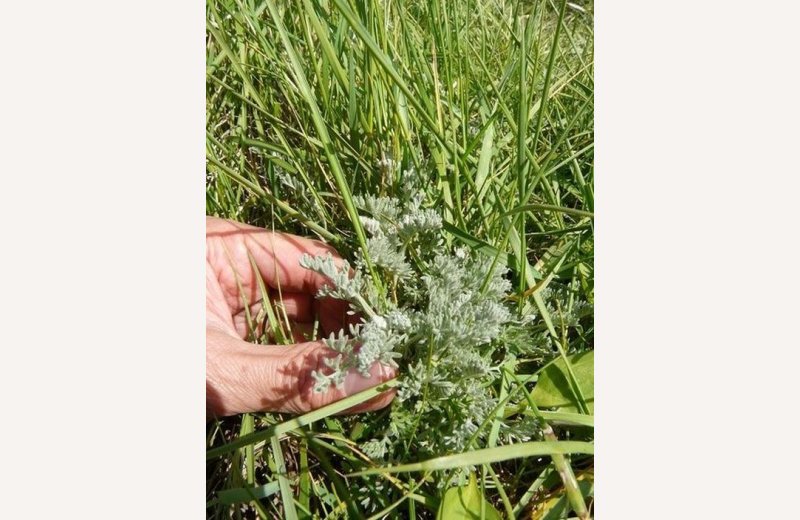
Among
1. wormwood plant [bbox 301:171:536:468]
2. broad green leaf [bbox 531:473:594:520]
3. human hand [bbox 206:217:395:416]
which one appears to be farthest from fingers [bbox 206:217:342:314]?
broad green leaf [bbox 531:473:594:520]

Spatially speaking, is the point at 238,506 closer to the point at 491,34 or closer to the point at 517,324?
the point at 517,324

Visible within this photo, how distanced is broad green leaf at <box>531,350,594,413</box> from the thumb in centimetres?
32

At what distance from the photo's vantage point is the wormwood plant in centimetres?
106

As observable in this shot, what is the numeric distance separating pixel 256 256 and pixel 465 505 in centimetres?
84

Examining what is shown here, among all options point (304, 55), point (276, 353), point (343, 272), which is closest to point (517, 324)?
point (343, 272)

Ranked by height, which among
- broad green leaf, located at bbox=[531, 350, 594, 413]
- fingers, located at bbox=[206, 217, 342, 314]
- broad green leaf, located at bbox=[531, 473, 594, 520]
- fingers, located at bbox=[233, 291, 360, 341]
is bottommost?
broad green leaf, located at bbox=[531, 473, 594, 520]

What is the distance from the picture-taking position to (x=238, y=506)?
1.17 m

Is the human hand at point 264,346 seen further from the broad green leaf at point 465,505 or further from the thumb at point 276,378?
the broad green leaf at point 465,505

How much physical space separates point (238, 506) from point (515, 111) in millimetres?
1243

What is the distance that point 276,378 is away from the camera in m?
1.11

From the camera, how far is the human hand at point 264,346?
3.63ft

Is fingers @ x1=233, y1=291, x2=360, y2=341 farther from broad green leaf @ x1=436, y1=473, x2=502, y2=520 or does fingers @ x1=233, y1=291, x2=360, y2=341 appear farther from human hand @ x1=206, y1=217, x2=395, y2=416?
broad green leaf @ x1=436, y1=473, x2=502, y2=520

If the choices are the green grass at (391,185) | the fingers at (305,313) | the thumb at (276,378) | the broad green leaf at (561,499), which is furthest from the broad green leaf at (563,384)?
the fingers at (305,313)

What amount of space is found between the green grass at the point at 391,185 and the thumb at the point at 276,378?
0.19 feet
